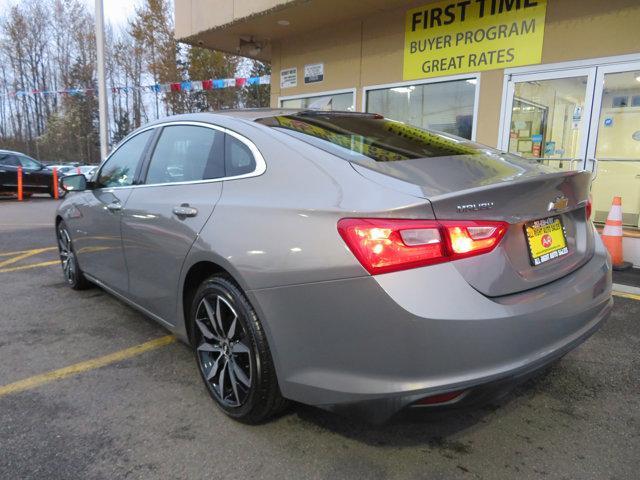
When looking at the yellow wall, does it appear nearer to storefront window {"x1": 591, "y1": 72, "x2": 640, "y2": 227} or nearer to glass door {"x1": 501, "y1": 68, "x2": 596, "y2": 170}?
glass door {"x1": 501, "y1": 68, "x2": 596, "y2": 170}

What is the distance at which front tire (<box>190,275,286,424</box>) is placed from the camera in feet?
7.09

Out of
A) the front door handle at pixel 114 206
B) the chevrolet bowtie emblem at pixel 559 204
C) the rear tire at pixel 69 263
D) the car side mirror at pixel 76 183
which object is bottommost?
the rear tire at pixel 69 263

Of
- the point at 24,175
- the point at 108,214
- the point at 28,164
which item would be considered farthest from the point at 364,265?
the point at 28,164

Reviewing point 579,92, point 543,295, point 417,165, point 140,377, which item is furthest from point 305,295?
point 579,92

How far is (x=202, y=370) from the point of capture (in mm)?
2615

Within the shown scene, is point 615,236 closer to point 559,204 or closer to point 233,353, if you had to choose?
point 559,204

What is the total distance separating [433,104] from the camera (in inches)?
320

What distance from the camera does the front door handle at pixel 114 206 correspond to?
11.0 ft

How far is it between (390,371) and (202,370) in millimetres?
1260

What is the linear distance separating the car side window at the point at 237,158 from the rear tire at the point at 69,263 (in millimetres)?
2585

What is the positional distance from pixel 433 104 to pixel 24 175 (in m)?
13.3

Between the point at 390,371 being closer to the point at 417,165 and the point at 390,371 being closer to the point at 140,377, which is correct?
the point at 417,165

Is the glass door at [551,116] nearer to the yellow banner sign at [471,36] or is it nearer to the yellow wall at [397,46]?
the yellow wall at [397,46]

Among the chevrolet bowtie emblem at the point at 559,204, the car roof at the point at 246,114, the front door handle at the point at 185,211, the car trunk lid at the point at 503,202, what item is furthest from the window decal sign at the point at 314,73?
the chevrolet bowtie emblem at the point at 559,204
